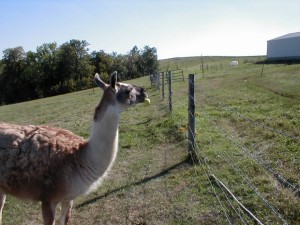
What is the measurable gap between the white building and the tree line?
20.4 m

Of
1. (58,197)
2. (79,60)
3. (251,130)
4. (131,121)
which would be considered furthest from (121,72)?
(58,197)

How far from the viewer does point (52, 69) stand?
210ft

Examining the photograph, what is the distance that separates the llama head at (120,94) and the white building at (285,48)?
1888 inches

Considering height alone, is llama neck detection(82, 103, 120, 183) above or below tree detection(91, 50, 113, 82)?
above

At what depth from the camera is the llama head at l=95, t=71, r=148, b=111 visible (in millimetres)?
4594

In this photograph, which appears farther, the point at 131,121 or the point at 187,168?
the point at 131,121

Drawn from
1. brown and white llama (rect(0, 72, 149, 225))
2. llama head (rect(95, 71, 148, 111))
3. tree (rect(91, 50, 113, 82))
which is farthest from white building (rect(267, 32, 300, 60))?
brown and white llama (rect(0, 72, 149, 225))

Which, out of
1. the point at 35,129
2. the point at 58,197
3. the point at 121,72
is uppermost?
the point at 35,129

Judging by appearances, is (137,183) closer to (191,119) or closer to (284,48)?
(191,119)

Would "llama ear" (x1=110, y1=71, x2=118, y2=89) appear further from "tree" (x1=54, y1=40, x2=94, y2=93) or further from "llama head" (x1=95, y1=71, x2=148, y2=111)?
"tree" (x1=54, y1=40, x2=94, y2=93)

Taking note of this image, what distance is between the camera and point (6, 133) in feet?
15.5

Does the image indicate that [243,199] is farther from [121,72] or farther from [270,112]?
[121,72]

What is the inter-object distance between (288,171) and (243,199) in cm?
117

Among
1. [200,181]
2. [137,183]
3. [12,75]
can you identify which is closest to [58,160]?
[137,183]
